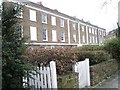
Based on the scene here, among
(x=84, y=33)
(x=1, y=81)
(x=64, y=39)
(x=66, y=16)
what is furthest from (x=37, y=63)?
(x=84, y=33)

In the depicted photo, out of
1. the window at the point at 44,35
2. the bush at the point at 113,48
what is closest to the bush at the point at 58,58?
the bush at the point at 113,48

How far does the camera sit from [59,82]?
740cm

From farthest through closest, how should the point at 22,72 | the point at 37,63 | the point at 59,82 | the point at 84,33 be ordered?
the point at 84,33 < the point at 37,63 < the point at 59,82 < the point at 22,72

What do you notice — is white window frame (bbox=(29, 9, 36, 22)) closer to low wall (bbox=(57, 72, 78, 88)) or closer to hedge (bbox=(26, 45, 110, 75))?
hedge (bbox=(26, 45, 110, 75))

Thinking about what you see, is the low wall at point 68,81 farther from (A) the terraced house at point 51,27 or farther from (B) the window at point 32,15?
(B) the window at point 32,15

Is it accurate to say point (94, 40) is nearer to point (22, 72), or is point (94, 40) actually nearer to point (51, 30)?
point (51, 30)

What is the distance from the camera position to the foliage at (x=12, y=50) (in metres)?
5.29

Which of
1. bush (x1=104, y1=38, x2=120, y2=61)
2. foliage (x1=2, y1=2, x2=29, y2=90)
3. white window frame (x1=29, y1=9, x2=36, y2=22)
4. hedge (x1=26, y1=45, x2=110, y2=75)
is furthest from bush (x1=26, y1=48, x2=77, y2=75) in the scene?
white window frame (x1=29, y1=9, x2=36, y2=22)

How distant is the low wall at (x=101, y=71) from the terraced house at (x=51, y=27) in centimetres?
1264

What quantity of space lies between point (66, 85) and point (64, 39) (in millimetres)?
35396

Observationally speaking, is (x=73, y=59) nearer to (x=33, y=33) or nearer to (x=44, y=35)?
→ (x=33, y=33)

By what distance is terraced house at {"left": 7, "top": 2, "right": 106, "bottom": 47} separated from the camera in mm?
33000

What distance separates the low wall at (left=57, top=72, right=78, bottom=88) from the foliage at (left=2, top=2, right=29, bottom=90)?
69.3 inches

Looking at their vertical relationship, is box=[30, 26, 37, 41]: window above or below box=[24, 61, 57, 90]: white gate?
above
